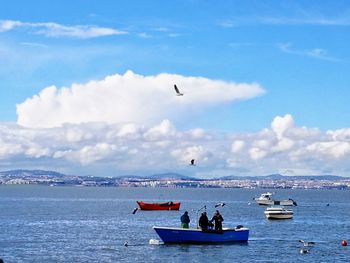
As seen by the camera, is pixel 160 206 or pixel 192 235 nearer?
pixel 192 235

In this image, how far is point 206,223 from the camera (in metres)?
60.5

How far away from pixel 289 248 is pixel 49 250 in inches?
888

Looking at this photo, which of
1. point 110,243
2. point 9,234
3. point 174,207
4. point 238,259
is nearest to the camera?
point 238,259

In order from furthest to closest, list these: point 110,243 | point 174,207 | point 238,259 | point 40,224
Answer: point 174,207
point 40,224
point 110,243
point 238,259

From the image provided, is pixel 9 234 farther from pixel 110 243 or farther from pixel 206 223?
pixel 206 223

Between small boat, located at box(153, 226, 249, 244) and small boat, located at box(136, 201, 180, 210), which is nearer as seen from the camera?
small boat, located at box(153, 226, 249, 244)

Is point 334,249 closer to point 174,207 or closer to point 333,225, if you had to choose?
point 333,225

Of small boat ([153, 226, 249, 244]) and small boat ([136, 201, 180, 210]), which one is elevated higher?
small boat ([136, 201, 180, 210])

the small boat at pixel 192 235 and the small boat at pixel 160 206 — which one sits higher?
the small boat at pixel 160 206

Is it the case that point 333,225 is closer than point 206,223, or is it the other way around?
point 206,223

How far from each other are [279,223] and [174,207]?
51.8m

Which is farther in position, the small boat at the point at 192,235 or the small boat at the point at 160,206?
the small boat at the point at 160,206

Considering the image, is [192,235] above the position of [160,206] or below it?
below

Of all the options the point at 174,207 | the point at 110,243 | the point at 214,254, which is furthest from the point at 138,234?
the point at 174,207
